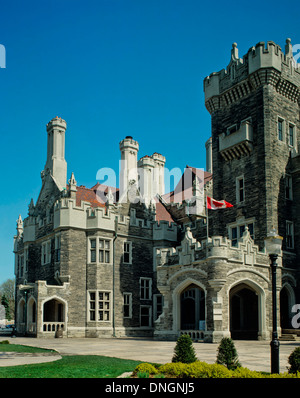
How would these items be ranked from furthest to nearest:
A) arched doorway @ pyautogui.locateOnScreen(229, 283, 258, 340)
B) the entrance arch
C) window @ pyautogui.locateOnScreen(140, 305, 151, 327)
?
window @ pyautogui.locateOnScreen(140, 305, 151, 327) → the entrance arch → arched doorway @ pyautogui.locateOnScreen(229, 283, 258, 340)

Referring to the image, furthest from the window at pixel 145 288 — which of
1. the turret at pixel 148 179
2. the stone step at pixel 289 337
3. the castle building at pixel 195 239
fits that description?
the stone step at pixel 289 337

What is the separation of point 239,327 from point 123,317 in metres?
8.39

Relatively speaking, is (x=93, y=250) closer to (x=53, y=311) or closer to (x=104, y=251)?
(x=104, y=251)

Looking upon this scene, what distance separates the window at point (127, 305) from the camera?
35.8 metres

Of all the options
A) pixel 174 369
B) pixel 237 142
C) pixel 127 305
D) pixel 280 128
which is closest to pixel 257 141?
pixel 237 142

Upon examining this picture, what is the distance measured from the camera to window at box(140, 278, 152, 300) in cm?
3719

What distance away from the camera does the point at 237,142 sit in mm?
32938

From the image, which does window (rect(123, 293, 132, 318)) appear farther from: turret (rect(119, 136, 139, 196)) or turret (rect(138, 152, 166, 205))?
turret (rect(119, 136, 139, 196))

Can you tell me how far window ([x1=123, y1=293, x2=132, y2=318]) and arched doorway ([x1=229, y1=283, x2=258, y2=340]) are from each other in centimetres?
754

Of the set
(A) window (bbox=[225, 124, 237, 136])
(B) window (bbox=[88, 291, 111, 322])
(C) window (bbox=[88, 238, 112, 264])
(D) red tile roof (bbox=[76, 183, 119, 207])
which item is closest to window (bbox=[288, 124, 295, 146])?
(A) window (bbox=[225, 124, 237, 136])

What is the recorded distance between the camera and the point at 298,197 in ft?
107

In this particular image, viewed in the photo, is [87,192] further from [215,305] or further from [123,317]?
[215,305]
